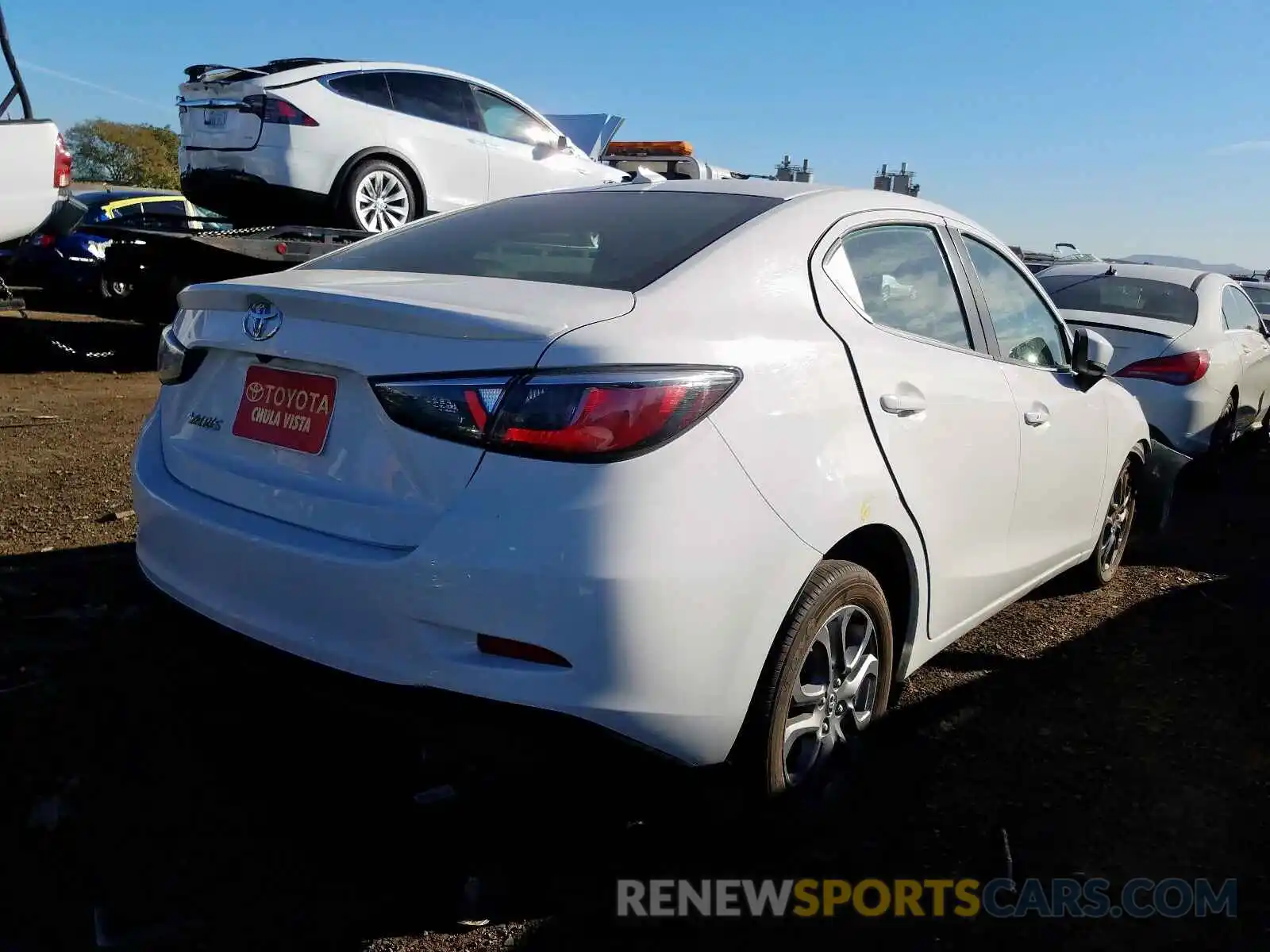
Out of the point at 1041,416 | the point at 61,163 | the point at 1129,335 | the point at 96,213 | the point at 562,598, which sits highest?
the point at 61,163

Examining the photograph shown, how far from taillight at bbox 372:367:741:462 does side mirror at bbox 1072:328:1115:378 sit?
95.5 inches

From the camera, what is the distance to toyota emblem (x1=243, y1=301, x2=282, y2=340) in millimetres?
2393

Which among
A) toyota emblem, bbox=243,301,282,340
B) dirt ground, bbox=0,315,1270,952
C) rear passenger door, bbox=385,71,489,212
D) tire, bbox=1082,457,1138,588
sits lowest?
dirt ground, bbox=0,315,1270,952

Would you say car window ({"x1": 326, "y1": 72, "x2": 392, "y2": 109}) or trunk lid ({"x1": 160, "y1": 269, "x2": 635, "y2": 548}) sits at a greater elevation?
car window ({"x1": 326, "y1": 72, "x2": 392, "y2": 109})

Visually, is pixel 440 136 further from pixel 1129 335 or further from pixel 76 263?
pixel 76 263

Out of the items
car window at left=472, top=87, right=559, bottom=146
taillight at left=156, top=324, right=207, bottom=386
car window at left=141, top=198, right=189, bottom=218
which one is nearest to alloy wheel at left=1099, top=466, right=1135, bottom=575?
taillight at left=156, top=324, right=207, bottom=386

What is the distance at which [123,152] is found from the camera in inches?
2346

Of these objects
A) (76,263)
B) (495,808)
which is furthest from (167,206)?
(495,808)

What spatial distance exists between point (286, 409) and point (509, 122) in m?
7.51

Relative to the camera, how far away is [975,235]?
3689mm

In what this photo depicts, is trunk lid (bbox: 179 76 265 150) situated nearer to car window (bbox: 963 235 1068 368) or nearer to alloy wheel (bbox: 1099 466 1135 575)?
car window (bbox: 963 235 1068 368)

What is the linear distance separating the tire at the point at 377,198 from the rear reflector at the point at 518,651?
6676mm

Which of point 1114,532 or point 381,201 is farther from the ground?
point 381,201

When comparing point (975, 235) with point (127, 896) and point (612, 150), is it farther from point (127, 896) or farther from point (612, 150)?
point (612, 150)
